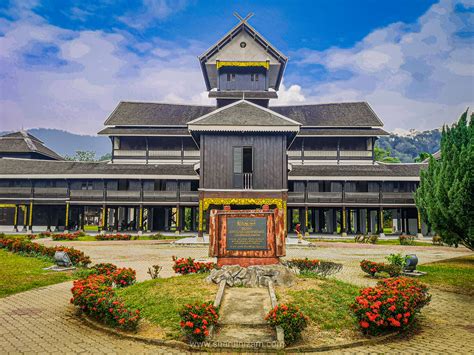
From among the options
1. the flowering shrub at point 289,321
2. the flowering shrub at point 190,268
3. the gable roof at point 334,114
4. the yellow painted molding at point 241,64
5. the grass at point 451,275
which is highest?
the yellow painted molding at point 241,64

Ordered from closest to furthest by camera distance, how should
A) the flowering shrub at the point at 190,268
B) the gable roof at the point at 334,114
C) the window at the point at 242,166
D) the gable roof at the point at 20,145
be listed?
the flowering shrub at the point at 190,268, the window at the point at 242,166, the gable roof at the point at 334,114, the gable roof at the point at 20,145

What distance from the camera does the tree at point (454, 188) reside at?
11.8 meters

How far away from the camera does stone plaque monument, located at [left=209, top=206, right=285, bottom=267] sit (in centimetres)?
1202

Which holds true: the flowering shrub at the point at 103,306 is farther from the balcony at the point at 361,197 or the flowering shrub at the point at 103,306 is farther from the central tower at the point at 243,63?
the central tower at the point at 243,63

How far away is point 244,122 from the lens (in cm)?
2938

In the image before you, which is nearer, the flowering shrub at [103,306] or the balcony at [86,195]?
the flowering shrub at [103,306]

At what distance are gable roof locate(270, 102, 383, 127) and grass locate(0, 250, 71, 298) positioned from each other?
103 feet

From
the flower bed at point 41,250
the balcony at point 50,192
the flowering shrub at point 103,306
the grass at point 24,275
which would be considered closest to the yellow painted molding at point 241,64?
the balcony at point 50,192

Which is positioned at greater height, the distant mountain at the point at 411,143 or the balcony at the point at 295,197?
the distant mountain at the point at 411,143

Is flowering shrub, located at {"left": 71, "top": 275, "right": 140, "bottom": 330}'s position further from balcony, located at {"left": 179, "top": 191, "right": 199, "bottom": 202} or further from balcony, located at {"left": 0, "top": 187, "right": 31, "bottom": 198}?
balcony, located at {"left": 0, "top": 187, "right": 31, "bottom": 198}

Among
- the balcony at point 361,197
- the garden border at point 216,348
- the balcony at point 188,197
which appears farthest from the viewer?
the balcony at point 361,197

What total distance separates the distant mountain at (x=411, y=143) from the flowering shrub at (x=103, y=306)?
507ft

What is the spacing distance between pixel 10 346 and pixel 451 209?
1216cm

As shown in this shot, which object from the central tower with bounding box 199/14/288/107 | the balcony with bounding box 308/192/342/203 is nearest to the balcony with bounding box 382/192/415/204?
the balcony with bounding box 308/192/342/203
